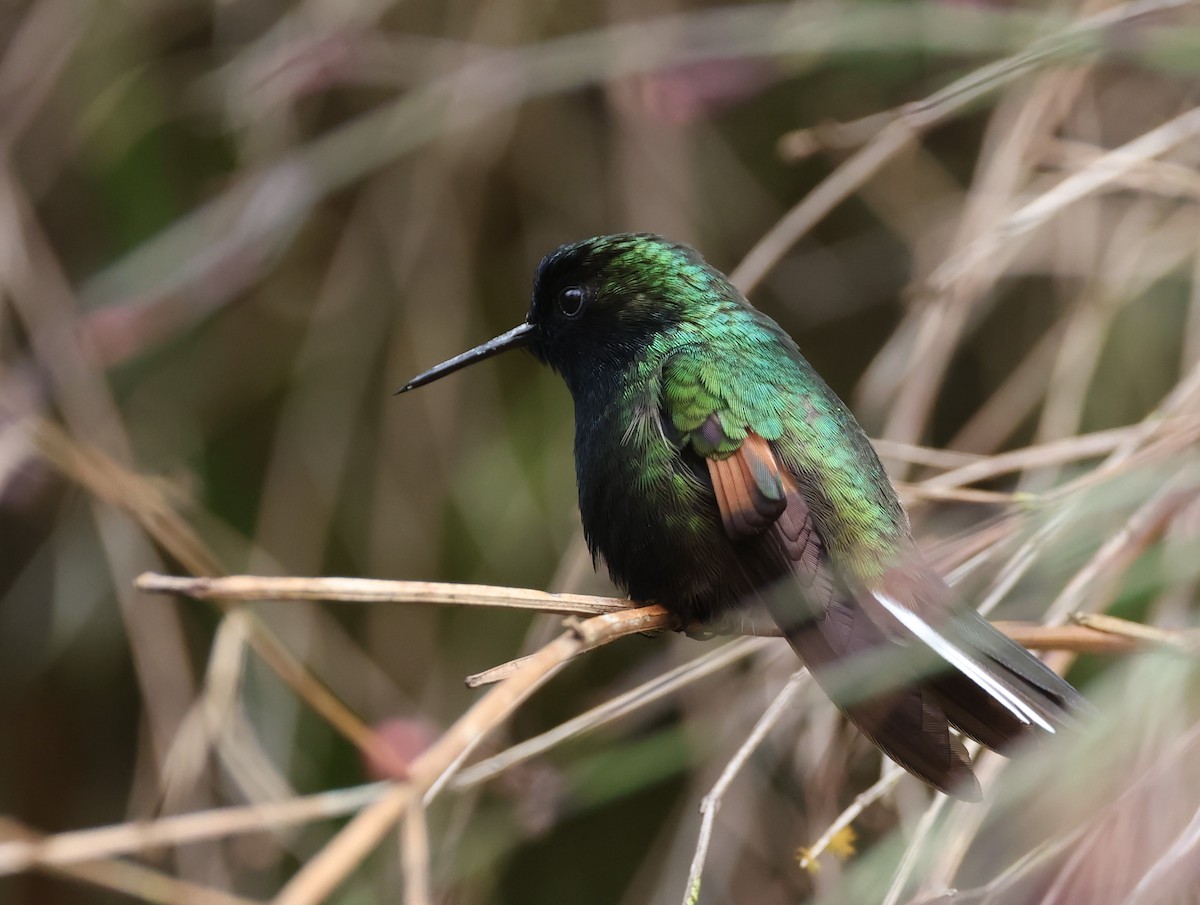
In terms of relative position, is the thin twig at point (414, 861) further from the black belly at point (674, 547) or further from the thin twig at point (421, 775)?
the black belly at point (674, 547)

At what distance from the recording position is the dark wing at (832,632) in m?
1.30

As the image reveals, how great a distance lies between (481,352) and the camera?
2.01 m

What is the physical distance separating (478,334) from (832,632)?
1.90m

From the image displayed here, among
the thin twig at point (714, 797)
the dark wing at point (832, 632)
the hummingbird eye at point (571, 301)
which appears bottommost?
the thin twig at point (714, 797)

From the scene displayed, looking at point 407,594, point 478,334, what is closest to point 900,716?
point 407,594

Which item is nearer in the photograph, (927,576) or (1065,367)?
(927,576)

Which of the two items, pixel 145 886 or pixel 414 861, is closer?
pixel 414 861

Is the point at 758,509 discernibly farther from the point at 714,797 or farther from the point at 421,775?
the point at 421,775

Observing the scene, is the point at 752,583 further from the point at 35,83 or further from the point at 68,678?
the point at 68,678

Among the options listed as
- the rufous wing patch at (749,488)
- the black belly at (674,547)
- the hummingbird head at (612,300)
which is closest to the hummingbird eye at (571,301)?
the hummingbird head at (612,300)

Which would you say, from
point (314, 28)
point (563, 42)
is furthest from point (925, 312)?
point (314, 28)

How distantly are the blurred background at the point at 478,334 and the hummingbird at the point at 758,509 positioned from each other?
209mm

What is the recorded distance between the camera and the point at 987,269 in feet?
7.37

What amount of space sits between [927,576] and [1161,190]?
98 centimetres
